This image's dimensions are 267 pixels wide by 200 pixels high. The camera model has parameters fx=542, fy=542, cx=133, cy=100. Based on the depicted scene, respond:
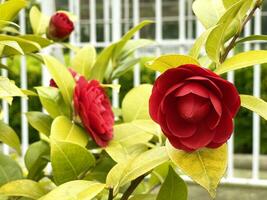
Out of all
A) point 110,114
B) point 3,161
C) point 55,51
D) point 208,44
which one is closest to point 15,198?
point 3,161

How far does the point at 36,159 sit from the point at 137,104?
0.61 ft

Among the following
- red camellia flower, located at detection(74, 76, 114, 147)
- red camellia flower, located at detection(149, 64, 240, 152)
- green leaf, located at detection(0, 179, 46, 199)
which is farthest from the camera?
red camellia flower, located at detection(74, 76, 114, 147)

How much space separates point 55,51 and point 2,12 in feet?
7.76

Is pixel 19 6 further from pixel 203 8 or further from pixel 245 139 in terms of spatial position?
pixel 245 139

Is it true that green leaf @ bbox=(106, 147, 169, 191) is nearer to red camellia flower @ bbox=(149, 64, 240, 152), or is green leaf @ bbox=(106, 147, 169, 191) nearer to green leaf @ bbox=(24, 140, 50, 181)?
red camellia flower @ bbox=(149, 64, 240, 152)

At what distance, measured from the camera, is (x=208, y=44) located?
0.60m

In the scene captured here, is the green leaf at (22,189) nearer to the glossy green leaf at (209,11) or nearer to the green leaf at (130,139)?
the green leaf at (130,139)

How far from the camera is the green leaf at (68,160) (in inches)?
26.0

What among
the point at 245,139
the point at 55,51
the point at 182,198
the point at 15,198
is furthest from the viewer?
the point at 245,139

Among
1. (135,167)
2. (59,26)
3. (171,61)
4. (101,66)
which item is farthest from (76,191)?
(59,26)

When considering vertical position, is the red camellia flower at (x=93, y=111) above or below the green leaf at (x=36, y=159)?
above

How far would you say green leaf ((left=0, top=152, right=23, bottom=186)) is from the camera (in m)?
0.80

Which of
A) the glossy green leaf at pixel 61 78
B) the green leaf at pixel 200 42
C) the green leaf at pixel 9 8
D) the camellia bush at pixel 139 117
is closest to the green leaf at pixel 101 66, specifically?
the camellia bush at pixel 139 117

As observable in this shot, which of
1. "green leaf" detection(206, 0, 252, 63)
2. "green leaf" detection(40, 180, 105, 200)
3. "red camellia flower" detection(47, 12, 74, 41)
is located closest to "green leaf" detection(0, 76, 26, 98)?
"green leaf" detection(40, 180, 105, 200)
